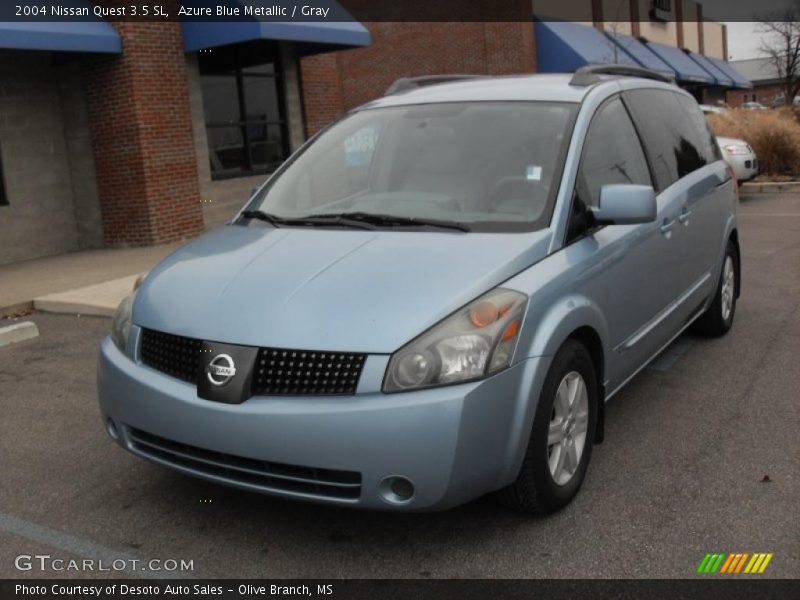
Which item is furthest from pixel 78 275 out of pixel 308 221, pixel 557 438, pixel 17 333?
pixel 557 438

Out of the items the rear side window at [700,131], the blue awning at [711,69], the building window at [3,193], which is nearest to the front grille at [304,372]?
the rear side window at [700,131]

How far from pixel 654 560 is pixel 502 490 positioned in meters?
0.61

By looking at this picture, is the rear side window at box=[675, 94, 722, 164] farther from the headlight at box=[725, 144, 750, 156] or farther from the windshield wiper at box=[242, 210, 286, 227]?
the headlight at box=[725, 144, 750, 156]

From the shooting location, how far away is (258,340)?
127 inches

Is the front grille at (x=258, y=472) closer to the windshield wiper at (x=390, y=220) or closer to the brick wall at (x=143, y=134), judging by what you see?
the windshield wiper at (x=390, y=220)

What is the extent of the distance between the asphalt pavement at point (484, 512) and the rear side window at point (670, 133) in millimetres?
1315

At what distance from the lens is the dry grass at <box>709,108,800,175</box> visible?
18547mm

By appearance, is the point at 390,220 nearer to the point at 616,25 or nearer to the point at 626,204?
the point at 626,204

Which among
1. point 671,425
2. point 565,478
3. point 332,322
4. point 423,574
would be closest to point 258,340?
point 332,322

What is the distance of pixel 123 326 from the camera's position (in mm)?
3842

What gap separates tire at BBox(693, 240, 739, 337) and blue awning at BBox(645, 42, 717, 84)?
30124mm

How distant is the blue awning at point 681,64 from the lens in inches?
1365

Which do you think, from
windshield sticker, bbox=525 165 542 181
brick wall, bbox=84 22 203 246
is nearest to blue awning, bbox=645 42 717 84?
brick wall, bbox=84 22 203 246

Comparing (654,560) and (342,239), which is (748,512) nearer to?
(654,560)
